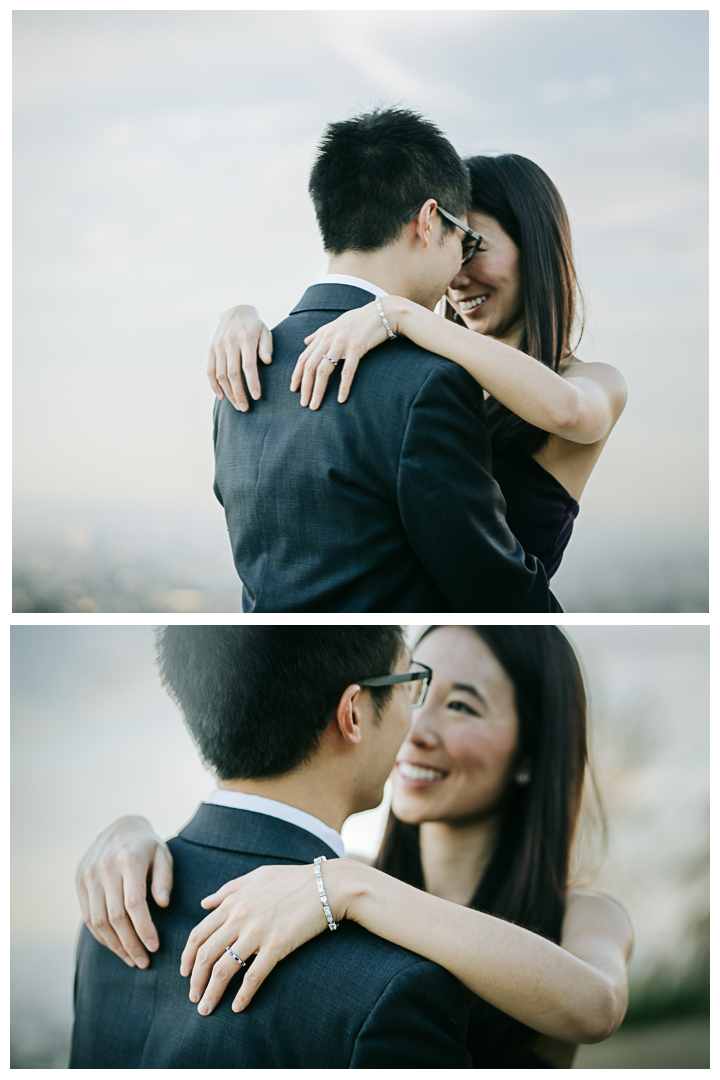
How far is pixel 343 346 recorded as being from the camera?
128cm

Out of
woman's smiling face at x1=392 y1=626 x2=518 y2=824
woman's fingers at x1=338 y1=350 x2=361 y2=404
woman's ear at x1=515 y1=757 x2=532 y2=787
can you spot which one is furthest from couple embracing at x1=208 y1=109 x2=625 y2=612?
woman's ear at x1=515 y1=757 x2=532 y2=787

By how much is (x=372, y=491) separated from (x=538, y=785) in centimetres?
121

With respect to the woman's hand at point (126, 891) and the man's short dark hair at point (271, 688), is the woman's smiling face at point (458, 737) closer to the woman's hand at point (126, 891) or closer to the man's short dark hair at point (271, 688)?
the man's short dark hair at point (271, 688)

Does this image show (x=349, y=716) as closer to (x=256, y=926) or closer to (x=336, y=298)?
(x=256, y=926)

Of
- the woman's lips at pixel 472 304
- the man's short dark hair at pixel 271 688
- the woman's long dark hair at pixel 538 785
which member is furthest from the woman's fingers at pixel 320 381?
the woman's long dark hair at pixel 538 785

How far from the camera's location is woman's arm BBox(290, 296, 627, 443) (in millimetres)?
1286

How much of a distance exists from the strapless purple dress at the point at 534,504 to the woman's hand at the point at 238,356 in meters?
0.50

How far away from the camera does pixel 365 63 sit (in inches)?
72.1

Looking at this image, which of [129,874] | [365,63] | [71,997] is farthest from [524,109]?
[71,997]

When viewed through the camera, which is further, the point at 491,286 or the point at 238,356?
the point at 491,286

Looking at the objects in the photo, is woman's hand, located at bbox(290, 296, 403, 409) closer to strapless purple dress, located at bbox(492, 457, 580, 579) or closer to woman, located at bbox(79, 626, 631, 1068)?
strapless purple dress, located at bbox(492, 457, 580, 579)

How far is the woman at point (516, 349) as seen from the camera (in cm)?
131

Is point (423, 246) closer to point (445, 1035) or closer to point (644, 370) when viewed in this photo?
point (644, 370)

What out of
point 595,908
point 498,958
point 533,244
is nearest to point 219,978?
point 498,958
